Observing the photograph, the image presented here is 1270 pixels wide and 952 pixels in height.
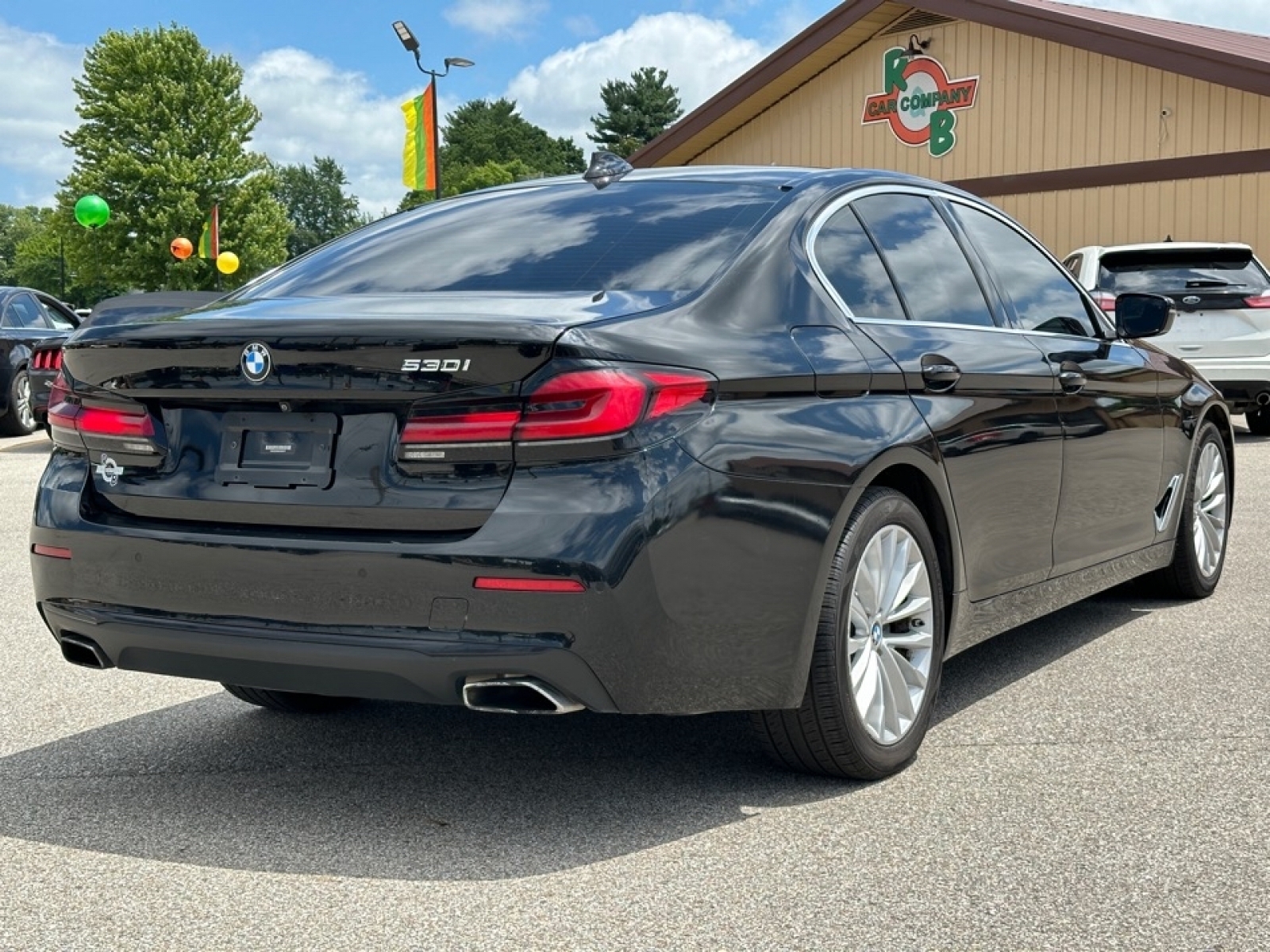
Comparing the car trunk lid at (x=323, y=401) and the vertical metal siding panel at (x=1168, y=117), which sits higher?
the vertical metal siding panel at (x=1168, y=117)

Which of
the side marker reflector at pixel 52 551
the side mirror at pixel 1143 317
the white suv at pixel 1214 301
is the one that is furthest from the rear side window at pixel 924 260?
the white suv at pixel 1214 301

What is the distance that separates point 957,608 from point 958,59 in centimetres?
2215

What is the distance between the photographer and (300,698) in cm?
485

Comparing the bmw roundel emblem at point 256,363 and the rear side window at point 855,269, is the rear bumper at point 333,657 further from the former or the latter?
the rear side window at point 855,269

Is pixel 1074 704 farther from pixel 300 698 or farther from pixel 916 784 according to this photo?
pixel 300 698

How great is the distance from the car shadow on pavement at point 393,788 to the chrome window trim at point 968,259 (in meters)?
1.14

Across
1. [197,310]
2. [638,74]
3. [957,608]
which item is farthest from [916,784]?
[638,74]

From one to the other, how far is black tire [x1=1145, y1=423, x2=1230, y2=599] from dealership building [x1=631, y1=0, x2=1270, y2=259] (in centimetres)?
1365

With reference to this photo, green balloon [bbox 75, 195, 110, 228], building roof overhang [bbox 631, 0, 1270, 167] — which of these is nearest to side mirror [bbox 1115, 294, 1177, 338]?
building roof overhang [bbox 631, 0, 1270, 167]

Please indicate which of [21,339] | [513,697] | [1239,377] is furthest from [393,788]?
[21,339]

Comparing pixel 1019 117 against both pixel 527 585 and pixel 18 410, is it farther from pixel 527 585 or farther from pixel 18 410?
pixel 527 585

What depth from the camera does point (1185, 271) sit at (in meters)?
14.0

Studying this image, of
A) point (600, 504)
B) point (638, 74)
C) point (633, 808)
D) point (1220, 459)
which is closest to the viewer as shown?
point (600, 504)

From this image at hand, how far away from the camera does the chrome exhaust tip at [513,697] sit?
11.4 ft
